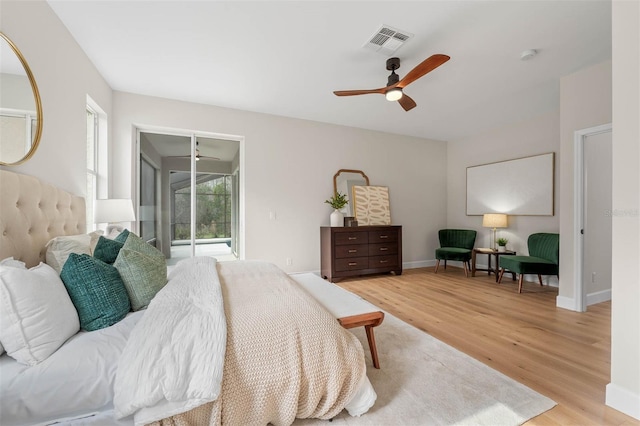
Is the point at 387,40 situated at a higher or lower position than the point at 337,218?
higher

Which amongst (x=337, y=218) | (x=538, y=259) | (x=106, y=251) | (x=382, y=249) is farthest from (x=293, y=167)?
(x=538, y=259)

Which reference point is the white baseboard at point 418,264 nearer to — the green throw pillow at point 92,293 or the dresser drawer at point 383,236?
the dresser drawer at point 383,236

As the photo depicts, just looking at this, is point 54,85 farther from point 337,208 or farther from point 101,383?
point 337,208

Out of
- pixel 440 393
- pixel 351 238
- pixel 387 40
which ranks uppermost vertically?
pixel 387 40

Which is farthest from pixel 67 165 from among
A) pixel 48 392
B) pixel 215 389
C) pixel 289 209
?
pixel 289 209

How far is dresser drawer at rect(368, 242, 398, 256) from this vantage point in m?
4.63

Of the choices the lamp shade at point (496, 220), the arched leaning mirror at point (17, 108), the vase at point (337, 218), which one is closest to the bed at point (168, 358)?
the arched leaning mirror at point (17, 108)

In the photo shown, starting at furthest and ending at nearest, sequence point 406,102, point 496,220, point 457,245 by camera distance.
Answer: point 457,245
point 496,220
point 406,102

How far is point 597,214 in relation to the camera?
3180 millimetres

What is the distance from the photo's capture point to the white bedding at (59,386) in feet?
3.20

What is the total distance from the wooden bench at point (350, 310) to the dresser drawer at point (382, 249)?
2437 millimetres

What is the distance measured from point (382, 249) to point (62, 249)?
4110mm

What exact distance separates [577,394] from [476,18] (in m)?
2.77

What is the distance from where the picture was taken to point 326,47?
2.51 m
